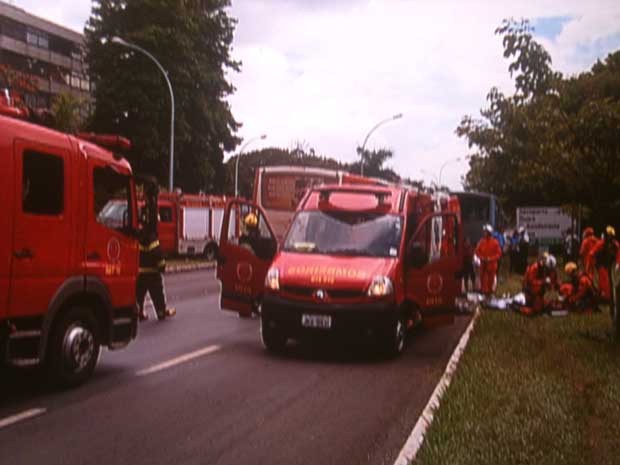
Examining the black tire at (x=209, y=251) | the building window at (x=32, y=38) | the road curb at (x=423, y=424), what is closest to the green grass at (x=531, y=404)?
the road curb at (x=423, y=424)

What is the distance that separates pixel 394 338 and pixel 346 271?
104cm

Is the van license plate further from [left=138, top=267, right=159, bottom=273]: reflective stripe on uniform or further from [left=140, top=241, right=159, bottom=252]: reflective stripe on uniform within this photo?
[left=138, top=267, right=159, bottom=273]: reflective stripe on uniform

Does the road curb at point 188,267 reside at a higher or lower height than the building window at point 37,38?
lower

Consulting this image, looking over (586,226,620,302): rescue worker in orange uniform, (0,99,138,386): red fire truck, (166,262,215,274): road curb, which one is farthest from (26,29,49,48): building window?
(0,99,138,386): red fire truck

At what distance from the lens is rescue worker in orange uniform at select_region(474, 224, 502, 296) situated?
20234mm

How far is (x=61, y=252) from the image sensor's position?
26.5 ft

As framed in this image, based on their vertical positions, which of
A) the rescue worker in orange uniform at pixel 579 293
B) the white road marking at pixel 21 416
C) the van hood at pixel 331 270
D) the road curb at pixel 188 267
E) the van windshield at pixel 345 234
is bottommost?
the road curb at pixel 188 267

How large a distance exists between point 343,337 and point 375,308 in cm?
53

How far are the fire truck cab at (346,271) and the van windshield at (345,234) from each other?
0.01 metres

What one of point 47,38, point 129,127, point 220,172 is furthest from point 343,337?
point 47,38

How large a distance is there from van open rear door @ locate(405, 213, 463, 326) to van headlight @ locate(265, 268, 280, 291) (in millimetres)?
1714

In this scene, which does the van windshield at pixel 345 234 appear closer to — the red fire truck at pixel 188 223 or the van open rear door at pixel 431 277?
the van open rear door at pixel 431 277

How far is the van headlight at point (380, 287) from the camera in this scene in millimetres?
10383

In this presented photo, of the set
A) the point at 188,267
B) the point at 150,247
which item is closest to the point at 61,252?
the point at 150,247
